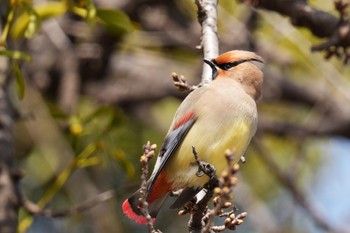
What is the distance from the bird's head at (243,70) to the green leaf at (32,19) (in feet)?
2.47

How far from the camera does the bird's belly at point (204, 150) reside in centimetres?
294

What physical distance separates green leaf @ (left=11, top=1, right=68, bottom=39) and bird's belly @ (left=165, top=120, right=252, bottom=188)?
826 mm

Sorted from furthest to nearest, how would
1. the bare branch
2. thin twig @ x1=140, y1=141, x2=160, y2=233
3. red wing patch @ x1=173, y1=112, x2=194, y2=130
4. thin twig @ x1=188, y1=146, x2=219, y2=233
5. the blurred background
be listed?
the blurred background < the bare branch < red wing patch @ x1=173, y1=112, x2=194, y2=130 < thin twig @ x1=188, y1=146, x2=219, y2=233 < thin twig @ x1=140, y1=141, x2=160, y2=233

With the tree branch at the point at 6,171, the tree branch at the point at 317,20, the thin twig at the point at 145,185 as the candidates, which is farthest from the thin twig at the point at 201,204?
the tree branch at the point at 317,20

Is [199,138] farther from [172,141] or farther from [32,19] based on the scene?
[32,19]

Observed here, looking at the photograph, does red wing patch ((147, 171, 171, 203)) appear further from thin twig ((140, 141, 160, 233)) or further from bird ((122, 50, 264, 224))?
thin twig ((140, 141, 160, 233))

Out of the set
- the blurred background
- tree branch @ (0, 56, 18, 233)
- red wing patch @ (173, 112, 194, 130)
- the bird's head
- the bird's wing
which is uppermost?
the bird's head

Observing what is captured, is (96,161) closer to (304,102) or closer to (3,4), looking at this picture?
(3,4)

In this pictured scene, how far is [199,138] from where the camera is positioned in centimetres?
302

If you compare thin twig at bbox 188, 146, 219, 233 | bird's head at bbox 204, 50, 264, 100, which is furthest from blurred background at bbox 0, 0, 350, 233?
thin twig at bbox 188, 146, 219, 233

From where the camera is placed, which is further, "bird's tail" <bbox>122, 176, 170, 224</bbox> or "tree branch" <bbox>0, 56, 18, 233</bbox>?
"tree branch" <bbox>0, 56, 18, 233</bbox>

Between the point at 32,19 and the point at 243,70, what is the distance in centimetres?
87

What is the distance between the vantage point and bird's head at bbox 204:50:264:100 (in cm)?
327

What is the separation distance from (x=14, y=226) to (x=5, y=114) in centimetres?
52
